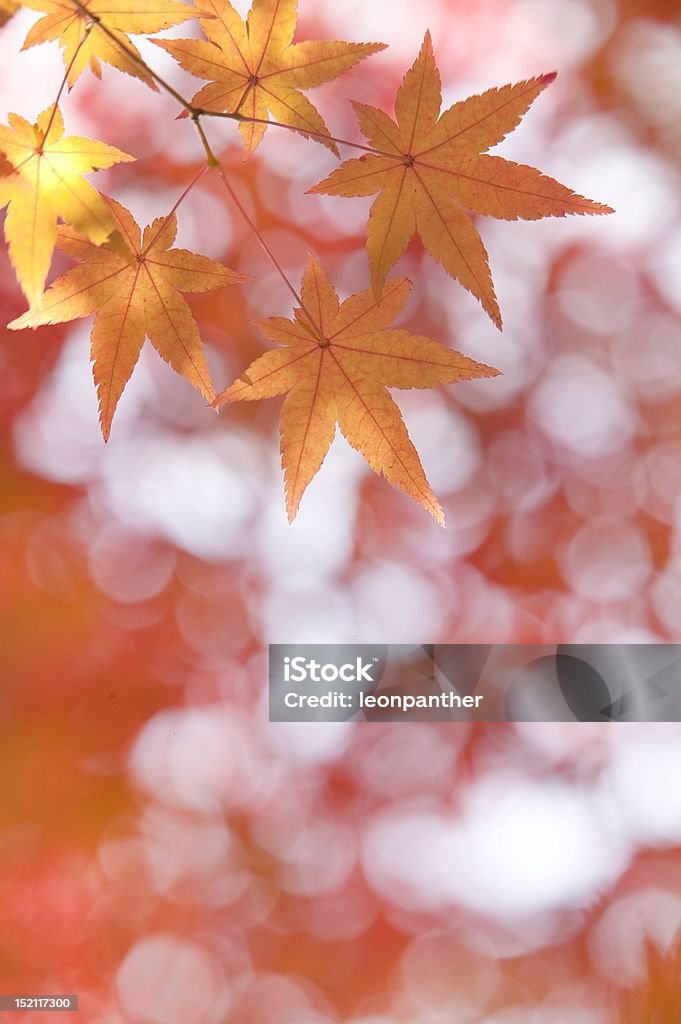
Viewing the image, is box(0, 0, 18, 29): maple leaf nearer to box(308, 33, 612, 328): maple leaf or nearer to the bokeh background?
box(308, 33, 612, 328): maple leaf

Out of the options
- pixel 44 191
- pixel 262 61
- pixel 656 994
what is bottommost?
pixel 656 994

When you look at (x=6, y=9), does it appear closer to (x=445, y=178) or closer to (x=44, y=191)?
(x=44, y=191)

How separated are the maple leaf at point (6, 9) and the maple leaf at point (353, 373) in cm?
22

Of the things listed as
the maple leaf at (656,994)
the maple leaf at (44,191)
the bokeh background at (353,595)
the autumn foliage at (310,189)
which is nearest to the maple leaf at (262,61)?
the autumn foliage at (310,189)

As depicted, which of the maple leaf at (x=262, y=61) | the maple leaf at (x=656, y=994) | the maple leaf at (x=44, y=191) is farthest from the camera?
the maple leaf at (x=656, y=994)

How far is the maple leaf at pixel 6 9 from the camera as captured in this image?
1.17ft

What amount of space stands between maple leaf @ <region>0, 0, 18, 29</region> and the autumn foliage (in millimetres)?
16

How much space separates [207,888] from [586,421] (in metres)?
0.74

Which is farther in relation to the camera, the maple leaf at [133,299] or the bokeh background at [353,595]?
the bokeh background at [353,595]

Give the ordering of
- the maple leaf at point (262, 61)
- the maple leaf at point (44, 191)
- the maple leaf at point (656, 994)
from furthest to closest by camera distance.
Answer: the maple leaf at point (656, 994), the maple leaf at point (262, 61), the maple leaf at point (44, 191)

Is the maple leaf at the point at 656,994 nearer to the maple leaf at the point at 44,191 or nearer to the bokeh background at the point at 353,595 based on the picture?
the bokeh background at the point at 353,595

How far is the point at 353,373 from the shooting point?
509 mm

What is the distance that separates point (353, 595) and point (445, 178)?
0.54 meters

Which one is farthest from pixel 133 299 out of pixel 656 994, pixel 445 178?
pixel 656 994
